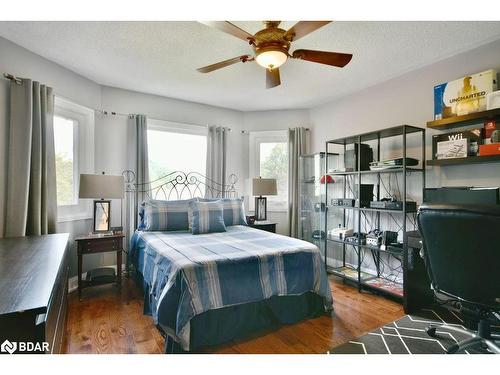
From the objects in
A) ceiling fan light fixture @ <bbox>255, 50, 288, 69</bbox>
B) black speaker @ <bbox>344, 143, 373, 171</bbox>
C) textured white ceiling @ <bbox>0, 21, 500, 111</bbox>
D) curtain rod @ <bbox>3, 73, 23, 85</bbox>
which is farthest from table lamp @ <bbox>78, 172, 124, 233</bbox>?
black speaker @ <bbox>344, 143, 373, 171</bbox>

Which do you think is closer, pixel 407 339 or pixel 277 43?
pixel 277 43

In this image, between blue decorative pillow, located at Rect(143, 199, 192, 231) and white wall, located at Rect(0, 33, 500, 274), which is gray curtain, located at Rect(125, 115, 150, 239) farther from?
blue decorative pillow, located at Rect(143, 199, 192, 231)

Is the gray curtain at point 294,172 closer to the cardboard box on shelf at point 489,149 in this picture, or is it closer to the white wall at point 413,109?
the white wall at point 413,109

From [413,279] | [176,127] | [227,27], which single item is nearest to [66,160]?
[176,127]

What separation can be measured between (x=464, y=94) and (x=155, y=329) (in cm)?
A: 347

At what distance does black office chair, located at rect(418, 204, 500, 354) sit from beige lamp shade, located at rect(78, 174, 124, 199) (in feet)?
9.62

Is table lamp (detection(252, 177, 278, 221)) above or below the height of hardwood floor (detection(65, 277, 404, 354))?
above

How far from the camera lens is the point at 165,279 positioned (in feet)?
6.48

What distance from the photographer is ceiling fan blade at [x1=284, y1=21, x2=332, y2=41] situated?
5.30 feet

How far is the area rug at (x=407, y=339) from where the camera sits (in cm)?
190

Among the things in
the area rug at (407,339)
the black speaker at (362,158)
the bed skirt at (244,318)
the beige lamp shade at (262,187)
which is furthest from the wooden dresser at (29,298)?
the black speaker at (362,158)

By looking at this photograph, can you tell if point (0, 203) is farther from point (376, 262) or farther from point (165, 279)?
point (376, 262)

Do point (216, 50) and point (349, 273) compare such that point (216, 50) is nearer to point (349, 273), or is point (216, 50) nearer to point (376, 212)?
point (376, 212)

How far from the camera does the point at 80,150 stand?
3.29 metres
